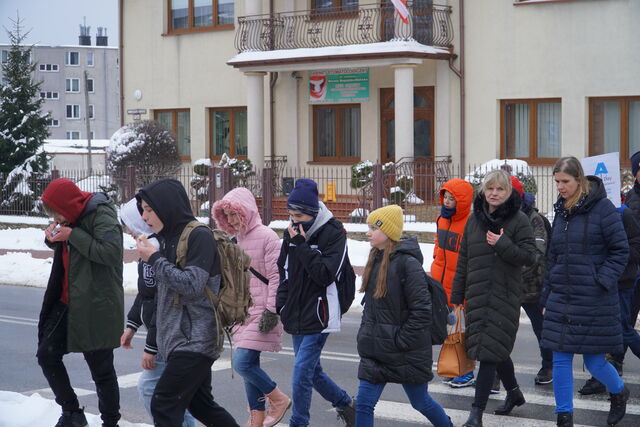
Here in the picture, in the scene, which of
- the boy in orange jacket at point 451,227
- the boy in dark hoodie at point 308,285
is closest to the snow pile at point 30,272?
the boy in orange jacket at point 451,227

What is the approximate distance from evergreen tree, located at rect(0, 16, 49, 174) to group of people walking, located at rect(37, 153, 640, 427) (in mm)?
21607

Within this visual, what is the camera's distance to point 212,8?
27.8 metres

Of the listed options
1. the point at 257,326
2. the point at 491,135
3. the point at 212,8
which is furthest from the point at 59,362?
the point at 212,8

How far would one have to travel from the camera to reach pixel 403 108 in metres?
23.1

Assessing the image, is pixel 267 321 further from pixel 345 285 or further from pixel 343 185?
pixel 343 185

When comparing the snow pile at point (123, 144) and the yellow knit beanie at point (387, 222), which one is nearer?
the yellow knit beanie at point (387, 222)

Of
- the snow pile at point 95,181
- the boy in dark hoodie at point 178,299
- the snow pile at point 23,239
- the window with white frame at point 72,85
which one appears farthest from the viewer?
the window with white frame at point 72,85

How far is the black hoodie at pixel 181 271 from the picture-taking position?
554cm

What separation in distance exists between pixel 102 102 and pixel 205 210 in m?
67.9

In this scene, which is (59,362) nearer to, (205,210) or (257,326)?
(257,326)

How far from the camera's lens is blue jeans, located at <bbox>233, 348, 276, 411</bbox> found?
7047 mm

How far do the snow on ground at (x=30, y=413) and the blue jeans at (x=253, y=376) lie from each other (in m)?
0.75

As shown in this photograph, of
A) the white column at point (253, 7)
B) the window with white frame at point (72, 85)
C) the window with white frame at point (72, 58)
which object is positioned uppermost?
the window with white frame at point (72, 58)

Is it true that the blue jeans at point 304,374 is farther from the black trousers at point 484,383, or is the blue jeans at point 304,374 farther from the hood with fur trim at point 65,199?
the hood with fur trim at point 65,199
